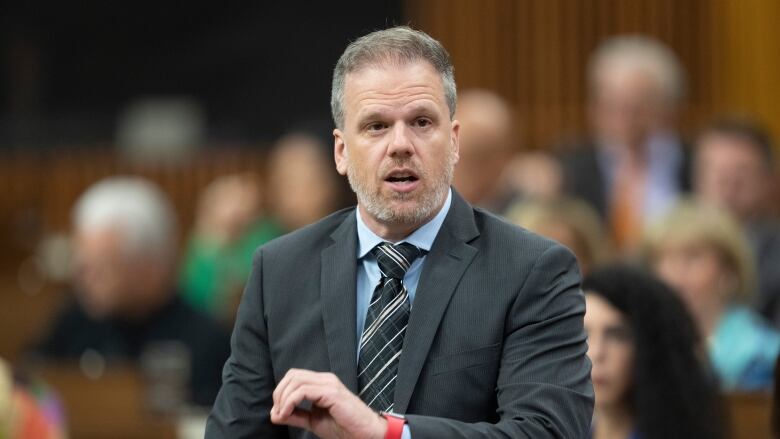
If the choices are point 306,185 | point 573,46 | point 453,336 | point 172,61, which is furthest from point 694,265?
point 172,61

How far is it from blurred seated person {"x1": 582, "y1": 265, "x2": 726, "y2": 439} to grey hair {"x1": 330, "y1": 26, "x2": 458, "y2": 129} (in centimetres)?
139

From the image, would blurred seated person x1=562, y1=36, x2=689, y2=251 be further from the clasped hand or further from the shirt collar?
the clasped hand

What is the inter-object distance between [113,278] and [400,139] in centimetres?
367

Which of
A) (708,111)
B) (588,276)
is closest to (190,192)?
(708,111)

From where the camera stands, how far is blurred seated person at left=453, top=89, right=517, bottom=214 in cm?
595

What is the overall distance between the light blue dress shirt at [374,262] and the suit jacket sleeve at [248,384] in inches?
7.0

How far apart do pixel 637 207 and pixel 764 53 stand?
2.88 meters

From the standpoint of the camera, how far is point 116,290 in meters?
5.88

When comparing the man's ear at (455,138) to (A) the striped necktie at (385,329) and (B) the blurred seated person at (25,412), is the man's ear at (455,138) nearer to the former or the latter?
(A) the striped necktie at (385,329)

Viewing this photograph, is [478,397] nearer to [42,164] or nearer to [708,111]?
[708,111]

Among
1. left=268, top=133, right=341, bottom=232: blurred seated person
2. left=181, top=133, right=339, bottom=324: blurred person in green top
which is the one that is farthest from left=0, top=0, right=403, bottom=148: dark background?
left=268, top=133, right=341, bottom=232: blurred seated person

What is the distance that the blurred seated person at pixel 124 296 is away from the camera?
5.80m

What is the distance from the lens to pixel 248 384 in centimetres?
254

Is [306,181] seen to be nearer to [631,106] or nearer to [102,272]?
[102,272]
